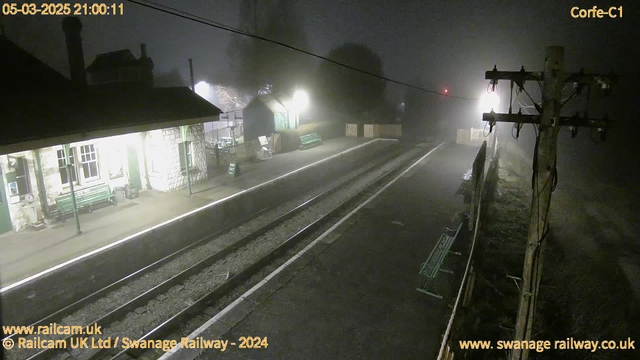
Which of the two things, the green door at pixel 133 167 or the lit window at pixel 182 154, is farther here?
the lit window at pixel 182 154

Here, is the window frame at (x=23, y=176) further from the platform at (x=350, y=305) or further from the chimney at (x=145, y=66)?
the platform at (x=350, y=305)

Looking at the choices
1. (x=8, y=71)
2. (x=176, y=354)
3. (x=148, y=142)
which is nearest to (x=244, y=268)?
(x=176, y=354)

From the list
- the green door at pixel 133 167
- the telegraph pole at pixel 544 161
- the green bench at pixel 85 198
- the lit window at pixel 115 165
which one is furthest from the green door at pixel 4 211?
the telegraph pole at pixel 544 161

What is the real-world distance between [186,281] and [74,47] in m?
11.2

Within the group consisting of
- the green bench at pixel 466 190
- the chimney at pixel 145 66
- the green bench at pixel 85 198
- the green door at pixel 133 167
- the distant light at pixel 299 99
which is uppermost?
the chimney at pixel 145 66

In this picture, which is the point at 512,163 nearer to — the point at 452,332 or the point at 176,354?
the point at 452,332

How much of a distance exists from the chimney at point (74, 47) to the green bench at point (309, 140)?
1496cm

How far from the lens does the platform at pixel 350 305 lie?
686 cm

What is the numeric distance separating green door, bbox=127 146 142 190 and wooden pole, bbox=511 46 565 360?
49.2 ft

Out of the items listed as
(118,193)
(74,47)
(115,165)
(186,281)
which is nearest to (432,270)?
(186,281)

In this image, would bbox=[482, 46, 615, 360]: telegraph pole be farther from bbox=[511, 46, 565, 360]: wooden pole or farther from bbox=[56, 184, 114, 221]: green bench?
bbox=[56, 184, 114, 221]: green bench

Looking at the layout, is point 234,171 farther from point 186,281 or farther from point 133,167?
point 186,281

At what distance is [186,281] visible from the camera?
32.2ft

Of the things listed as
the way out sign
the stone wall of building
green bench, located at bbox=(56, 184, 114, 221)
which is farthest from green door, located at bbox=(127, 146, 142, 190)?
the way out sign
